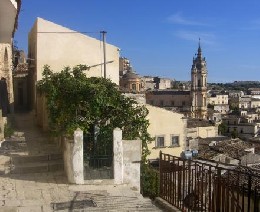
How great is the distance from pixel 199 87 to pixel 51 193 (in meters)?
106

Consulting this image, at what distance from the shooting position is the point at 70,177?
9.22m

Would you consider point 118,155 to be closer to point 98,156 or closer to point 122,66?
point 98,156

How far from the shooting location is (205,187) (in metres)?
7.17

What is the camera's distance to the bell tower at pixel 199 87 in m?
110

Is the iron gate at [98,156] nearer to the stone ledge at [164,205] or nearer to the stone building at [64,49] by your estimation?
the stone ledge at [164,205]

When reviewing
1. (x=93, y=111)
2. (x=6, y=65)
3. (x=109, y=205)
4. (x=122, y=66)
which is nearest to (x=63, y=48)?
(x=6, y=65)

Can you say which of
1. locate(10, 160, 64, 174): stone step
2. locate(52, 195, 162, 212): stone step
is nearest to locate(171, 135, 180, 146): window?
locate(10, 160, 64, 174): stone step

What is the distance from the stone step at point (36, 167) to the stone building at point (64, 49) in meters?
6.20

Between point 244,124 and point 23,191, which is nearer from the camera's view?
point 23,191

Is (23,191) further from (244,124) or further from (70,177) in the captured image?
(244,124)

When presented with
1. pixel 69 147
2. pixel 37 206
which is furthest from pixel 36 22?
pixel 37 206

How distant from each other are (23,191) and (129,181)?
2.38m

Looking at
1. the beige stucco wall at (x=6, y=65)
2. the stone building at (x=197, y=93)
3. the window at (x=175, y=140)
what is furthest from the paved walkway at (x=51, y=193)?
the stone building at (x=197, y=93)

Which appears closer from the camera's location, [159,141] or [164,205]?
[164,205]
